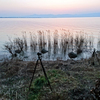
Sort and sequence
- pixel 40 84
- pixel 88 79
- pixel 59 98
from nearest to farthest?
pixel 59 98
pixel 40 84
pixel 88 79

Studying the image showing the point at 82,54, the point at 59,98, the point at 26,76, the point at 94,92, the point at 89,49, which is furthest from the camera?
the point at 89,49

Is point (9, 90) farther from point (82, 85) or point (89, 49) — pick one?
point (89, 49)

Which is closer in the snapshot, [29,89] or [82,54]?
[29,89]

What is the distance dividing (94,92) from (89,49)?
1228cm

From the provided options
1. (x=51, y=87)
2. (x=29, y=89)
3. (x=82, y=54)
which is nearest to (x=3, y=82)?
(x=29, y=89)

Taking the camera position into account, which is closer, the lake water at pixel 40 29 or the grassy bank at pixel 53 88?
the grassy bank at pixel 53 88

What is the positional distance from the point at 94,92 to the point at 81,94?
77cm

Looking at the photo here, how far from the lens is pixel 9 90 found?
409cm

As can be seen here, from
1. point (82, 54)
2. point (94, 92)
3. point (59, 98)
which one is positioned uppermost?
point (94, 92)

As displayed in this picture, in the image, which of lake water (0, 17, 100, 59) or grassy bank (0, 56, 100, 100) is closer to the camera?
grassy bank (0, 56, 100, 100)

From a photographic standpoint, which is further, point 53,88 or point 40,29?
point 40,29

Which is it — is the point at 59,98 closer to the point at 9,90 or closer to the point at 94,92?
the point at 94,92

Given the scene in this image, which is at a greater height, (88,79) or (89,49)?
(88,79)

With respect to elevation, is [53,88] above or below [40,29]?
below
